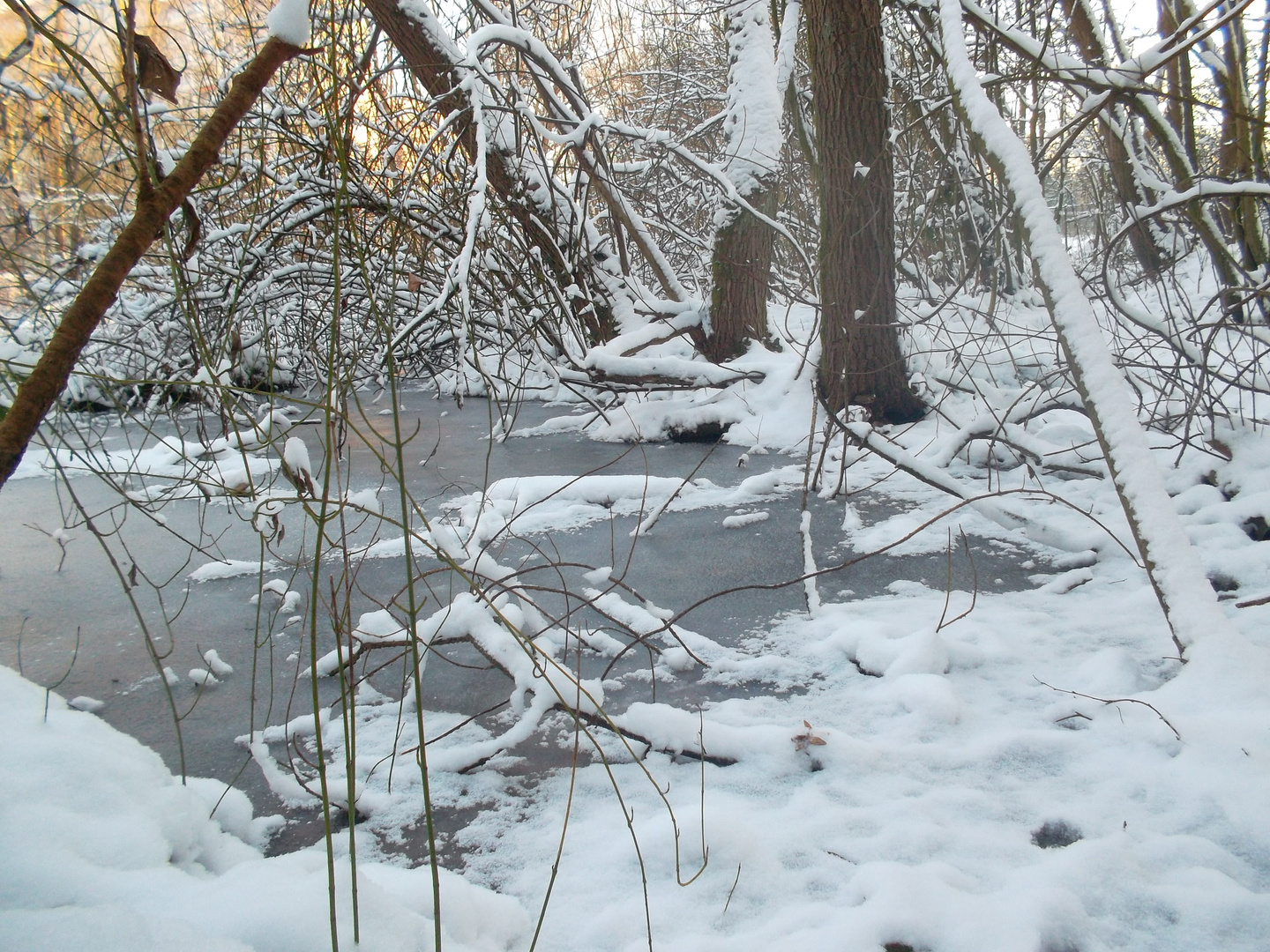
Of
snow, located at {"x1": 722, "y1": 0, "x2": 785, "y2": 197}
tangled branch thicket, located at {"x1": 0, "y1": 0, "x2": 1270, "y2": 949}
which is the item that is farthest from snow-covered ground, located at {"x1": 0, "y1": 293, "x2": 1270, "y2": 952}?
snow, located at {"x1": 722, "y1": 0, "x2": 785, "y2": 197}

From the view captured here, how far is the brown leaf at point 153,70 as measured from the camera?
2.78 feet

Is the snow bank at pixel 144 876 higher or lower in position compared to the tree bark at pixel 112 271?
lower

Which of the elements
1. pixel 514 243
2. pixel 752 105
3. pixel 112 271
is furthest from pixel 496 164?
pixel 112 271

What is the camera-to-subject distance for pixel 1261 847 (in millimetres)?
1267

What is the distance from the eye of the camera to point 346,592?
1.60m

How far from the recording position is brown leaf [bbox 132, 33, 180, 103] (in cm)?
85

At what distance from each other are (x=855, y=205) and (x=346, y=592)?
345 cm

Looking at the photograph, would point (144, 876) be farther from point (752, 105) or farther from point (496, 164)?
point (752, 105)

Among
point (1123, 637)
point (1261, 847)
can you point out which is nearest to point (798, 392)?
point (1123, 637)

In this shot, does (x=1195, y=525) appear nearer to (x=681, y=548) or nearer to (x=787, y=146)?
(x=681, y=548)

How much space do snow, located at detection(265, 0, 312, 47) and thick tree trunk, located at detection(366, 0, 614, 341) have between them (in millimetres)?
3101

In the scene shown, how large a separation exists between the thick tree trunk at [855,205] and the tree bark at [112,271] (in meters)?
3.70

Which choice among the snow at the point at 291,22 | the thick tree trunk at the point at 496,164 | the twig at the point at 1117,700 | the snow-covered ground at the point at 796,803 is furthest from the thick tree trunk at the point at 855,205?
the snow at the point at 291,22

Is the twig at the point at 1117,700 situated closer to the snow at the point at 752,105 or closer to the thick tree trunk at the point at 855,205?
the thick tree trunk at the point at 855,205
